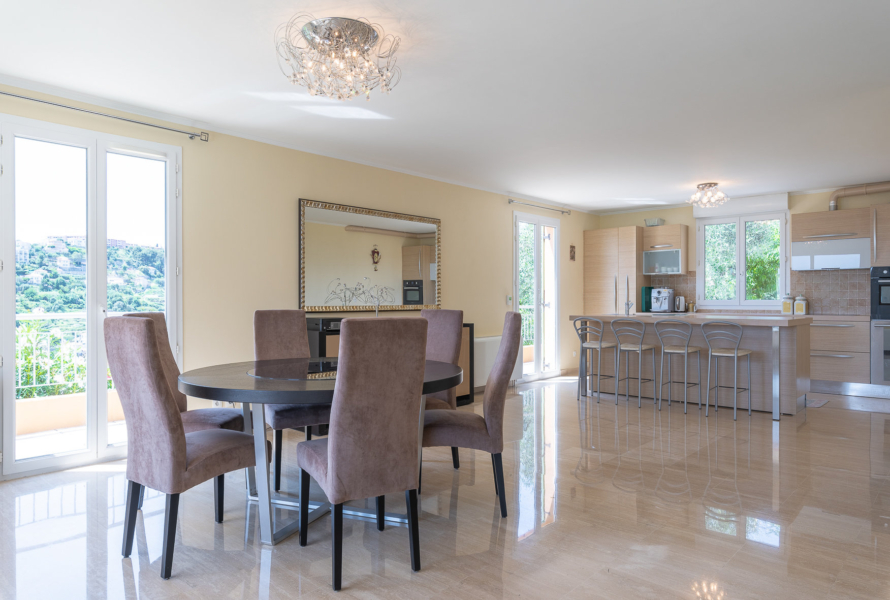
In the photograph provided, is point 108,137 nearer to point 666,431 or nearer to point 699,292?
point 666,431

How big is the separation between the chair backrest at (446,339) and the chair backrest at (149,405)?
73.4 inches

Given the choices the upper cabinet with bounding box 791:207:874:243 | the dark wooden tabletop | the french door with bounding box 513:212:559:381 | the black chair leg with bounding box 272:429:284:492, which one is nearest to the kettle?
the upper cabinet with bounding box 791:207:874:243

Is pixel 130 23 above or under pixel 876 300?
above

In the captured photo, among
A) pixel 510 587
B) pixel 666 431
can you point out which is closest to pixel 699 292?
pixel 666 431

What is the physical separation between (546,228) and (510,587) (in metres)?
6.55

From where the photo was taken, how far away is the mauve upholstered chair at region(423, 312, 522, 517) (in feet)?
9.73

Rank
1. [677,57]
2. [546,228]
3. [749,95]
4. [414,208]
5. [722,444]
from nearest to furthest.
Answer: [677,57] → [749,95] → [722,444] → [414,208] → [546,228]

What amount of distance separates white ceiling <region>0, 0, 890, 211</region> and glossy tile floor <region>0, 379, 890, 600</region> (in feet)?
8.29

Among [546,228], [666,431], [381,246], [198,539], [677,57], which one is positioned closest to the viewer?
[198,539]

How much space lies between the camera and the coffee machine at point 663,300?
837 cm

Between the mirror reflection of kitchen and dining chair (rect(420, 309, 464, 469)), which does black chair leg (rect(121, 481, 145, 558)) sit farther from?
the mirror reflection of kitchen

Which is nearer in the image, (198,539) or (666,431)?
(198,539)

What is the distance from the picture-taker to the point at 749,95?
3842mm

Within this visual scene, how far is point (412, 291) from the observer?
6.15 metres
